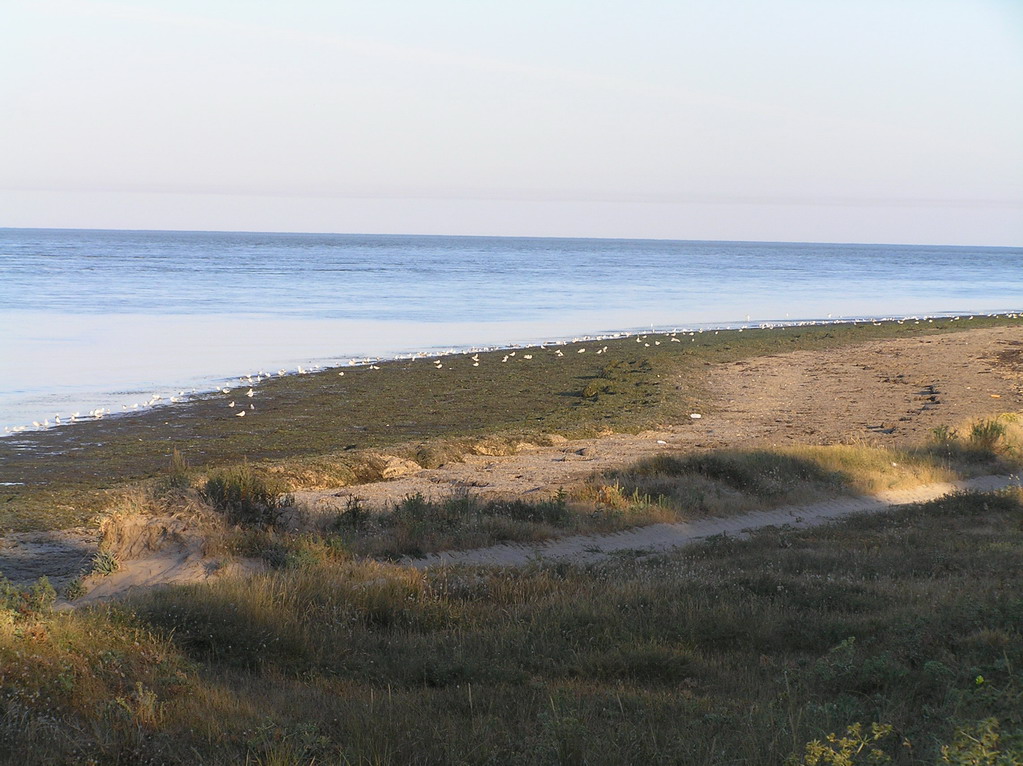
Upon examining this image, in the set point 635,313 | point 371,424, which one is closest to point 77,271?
point 635,313

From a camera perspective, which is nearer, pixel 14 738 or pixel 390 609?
pixel 14 738

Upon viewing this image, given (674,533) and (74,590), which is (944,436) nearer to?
(674,533)

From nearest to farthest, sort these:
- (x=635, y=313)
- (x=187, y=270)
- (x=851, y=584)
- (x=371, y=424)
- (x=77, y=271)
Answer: (x=851, y=584) < (x=371, y=424) < (x=635, y=313) < (x=77, y=271) < (x=187, y=270)

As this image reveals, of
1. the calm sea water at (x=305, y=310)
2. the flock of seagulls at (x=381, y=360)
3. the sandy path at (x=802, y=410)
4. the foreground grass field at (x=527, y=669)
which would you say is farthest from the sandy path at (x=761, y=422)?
the calm sea water at (x=305, y=310)

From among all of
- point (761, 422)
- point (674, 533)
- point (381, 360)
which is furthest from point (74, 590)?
point (381, 360)

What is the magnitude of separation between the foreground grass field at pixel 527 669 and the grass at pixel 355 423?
5163mm

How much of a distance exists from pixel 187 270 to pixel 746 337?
2177 inches

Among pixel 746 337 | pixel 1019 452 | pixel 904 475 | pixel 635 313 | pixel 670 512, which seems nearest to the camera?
pixel 670 512

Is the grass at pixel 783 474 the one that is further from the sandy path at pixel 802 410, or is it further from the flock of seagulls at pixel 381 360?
the flock of seagulls at pixel 381 360

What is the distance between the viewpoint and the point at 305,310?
1831 inches

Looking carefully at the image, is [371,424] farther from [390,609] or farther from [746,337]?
[746,337]

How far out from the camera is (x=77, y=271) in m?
73.1

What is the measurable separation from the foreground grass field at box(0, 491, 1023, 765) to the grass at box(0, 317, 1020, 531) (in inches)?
203

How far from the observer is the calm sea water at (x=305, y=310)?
26.5 meters
